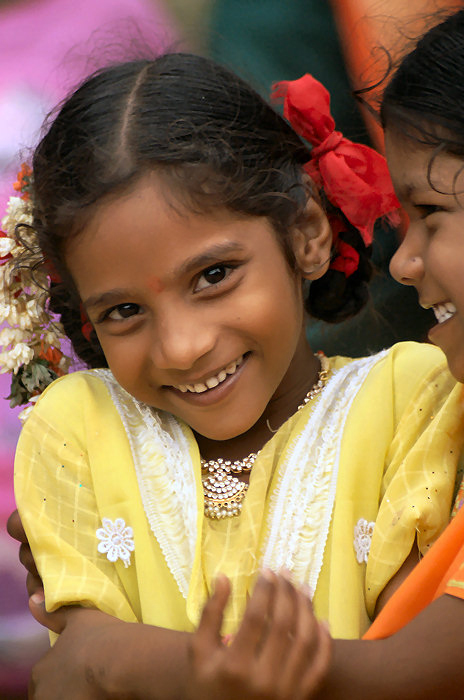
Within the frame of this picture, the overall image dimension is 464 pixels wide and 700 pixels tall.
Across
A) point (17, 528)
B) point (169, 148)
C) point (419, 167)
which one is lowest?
point (17, 528)

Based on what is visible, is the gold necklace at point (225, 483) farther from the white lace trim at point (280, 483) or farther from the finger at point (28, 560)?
the finger at point (28, 560)

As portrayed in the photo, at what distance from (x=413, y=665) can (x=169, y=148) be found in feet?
3.24

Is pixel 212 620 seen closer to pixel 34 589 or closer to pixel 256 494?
pixel 256 494

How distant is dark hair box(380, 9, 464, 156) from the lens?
1415 millimetres

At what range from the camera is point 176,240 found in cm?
162

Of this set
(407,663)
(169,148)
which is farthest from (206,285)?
(407,663)

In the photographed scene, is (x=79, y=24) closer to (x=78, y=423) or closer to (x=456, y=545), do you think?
(x=78, y=423)

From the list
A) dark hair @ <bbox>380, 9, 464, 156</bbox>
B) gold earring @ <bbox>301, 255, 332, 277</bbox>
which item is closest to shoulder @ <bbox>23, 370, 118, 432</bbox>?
gold earring @ <bbox>301, 255, 332, 277</bbox>

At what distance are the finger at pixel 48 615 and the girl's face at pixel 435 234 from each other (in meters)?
0.88

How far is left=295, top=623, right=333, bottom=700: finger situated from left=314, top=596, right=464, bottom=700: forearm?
12cm

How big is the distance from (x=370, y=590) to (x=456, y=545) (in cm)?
23

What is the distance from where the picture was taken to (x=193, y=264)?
64.0 inches

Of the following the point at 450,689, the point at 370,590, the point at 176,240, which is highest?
the point at 176,240

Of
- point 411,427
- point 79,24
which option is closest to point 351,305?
point 411,427
